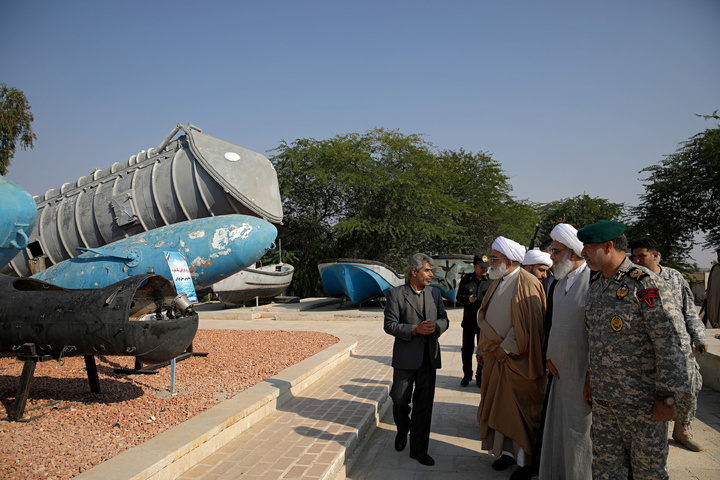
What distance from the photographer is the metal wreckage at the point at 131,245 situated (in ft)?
15.0

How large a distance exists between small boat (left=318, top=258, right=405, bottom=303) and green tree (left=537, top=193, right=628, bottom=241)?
83.6ft

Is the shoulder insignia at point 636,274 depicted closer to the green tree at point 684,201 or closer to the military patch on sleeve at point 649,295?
the military patch on sleeve at point 649,295

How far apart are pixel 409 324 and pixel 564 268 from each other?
1395 millimetres

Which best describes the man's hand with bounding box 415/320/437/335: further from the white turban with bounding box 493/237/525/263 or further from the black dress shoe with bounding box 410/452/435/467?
the black dress shoe with bounding box 410/452/435/467

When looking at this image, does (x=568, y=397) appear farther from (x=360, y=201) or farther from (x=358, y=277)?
(x=360, y=201)

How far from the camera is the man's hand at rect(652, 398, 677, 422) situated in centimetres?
257

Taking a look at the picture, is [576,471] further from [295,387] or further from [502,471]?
[295,387]

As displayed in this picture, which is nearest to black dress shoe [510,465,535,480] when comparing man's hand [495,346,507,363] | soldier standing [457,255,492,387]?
man's hand [495,346,507,363]

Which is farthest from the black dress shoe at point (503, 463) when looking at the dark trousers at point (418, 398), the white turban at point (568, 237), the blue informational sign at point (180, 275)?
the blue informational sign at point (180, 275)

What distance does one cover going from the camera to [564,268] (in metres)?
3.78

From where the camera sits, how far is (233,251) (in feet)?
29.3

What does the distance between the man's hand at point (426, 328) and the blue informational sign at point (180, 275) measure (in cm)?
328

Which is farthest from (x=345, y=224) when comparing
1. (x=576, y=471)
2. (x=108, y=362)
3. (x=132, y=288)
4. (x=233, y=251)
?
(x=576, y=471)

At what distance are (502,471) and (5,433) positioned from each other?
4.23 meters
